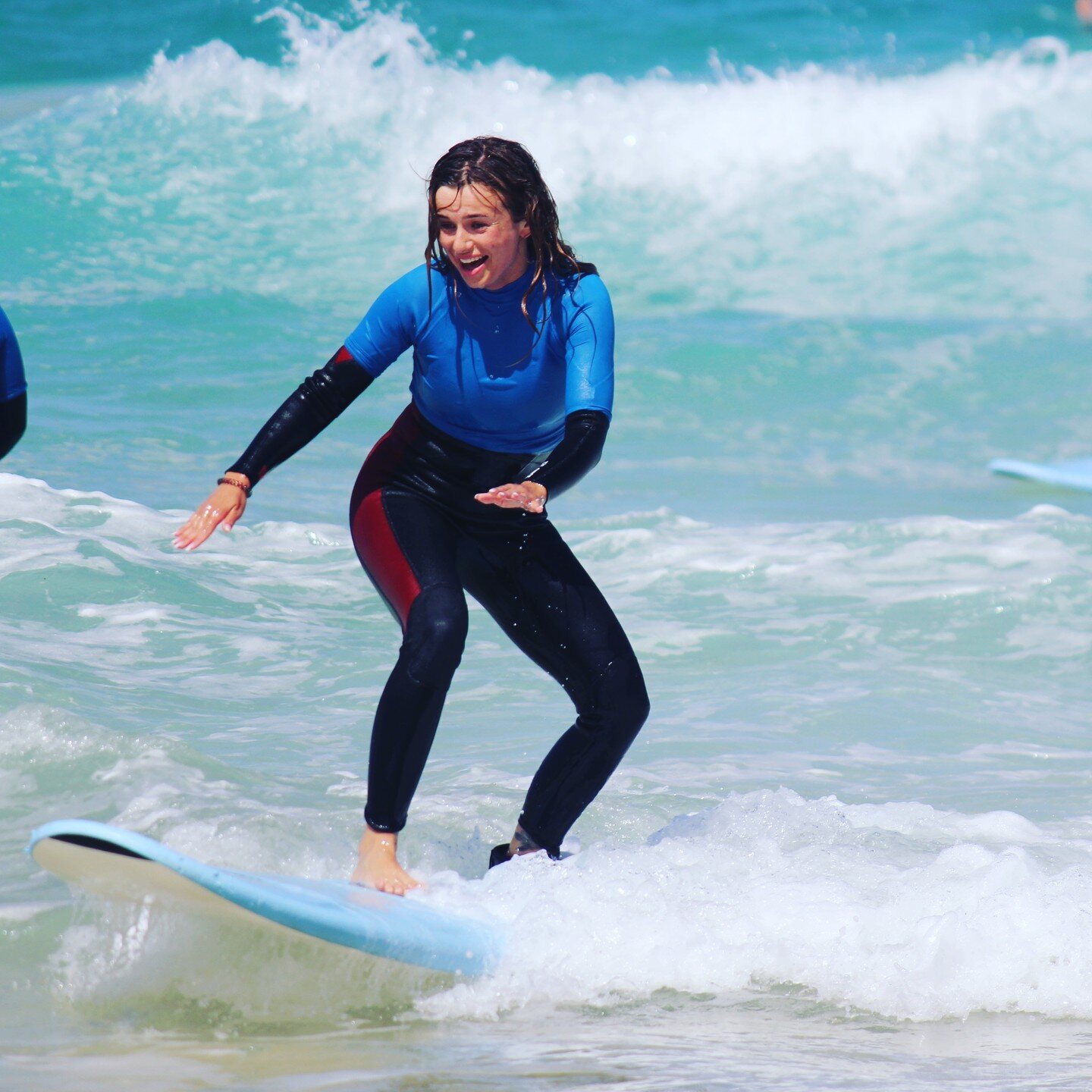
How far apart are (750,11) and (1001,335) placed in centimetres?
948

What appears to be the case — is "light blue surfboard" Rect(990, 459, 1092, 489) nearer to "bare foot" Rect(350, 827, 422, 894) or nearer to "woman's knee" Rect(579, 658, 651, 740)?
"woman's knee" Rect(579, 658, 651, 740)

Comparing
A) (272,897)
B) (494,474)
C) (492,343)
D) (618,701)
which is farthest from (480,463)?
(272,897)

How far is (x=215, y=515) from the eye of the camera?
10.1 ft

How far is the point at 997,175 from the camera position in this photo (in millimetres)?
17922

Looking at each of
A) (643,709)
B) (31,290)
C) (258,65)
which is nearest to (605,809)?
(643,709)

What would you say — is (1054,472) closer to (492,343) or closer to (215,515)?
(492,343)

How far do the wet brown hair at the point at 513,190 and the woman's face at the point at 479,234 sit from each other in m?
0.01

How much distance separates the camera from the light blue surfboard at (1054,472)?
9273 mm

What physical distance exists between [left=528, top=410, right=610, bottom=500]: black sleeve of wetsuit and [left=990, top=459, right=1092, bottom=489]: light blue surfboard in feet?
22.4

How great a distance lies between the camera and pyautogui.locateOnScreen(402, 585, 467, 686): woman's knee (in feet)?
10.1

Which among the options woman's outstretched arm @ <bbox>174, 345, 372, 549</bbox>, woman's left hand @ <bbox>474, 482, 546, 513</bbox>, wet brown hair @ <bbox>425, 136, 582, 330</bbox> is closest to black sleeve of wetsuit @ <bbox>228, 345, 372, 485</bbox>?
woman's outstretched arm @ <bbox>174, 345, 372, 549</bbox>

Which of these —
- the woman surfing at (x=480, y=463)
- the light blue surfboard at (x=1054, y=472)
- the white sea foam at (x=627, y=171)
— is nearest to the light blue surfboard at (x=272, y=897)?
the woman surfing at (x=480, y=463)

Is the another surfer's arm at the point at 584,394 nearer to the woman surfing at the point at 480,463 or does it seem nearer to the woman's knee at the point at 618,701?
the woman surfing at the point at 480,463

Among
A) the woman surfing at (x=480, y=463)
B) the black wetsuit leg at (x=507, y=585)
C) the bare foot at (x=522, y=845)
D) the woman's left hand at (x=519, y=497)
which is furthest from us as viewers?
the bare foot at (x=522, y=845)
